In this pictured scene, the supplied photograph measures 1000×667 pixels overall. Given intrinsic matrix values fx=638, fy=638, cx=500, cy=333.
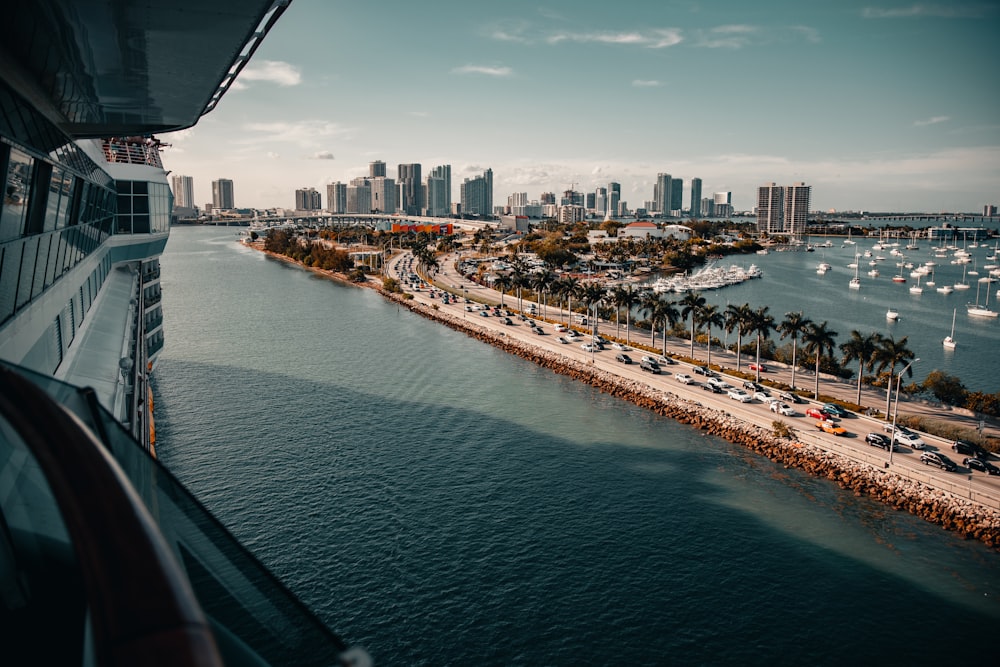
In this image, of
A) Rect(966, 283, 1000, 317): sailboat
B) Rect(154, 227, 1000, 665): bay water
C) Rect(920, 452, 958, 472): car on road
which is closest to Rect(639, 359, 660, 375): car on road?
Rect(154, 227, 1000, 665): bay water

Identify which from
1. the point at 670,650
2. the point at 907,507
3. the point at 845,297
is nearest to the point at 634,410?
the point at 907,507

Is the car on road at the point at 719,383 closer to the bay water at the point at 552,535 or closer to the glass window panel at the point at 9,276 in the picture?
the bay water at the point at 552,535

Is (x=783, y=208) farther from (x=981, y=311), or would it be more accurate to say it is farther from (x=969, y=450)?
(x=969, y=450)

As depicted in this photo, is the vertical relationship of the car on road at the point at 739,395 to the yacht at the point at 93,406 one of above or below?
below

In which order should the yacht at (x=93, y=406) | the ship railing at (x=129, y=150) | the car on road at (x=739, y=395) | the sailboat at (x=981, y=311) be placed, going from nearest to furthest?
the yacht at (x=93, y=406), the car on road at (x=739, y=395), the ship railing at (x=129, y=150), the sailboat at (x=981, y=311)

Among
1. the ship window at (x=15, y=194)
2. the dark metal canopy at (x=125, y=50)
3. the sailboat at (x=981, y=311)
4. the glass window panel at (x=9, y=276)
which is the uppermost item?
the dark metal canopy at (x=125, y=50)

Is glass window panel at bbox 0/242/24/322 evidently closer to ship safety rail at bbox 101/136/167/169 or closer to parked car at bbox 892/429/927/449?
Result: parked car at bbox 892/429/927/449

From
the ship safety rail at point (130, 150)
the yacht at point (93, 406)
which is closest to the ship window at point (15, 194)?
the yacht at point (93, 406)
